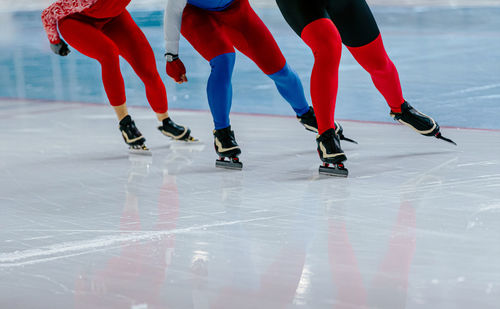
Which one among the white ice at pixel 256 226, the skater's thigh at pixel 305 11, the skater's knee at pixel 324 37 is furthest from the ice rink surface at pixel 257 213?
the skater's thigh at pixel 305 11

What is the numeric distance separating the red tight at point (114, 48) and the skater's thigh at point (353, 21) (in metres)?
1.19

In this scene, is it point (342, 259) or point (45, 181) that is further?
point (45, 181)

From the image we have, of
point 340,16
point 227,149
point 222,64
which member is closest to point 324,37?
point 340,16

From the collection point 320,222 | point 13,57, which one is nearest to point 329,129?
point 320,222

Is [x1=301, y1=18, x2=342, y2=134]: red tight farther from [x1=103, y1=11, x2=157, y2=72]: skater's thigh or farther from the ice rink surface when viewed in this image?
[x1=103, y1=11, x2=157, y2=72]: skater's thigh

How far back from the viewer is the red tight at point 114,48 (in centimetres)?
401

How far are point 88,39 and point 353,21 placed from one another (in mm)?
1414

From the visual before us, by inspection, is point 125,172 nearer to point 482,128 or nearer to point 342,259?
point 342,259

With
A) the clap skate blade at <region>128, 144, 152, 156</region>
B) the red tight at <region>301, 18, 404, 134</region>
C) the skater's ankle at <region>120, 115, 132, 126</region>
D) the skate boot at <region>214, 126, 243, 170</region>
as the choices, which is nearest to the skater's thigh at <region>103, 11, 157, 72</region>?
the skater's ankle at <region>120, 115, 132, 126</region>

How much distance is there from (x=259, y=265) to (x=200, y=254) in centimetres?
20

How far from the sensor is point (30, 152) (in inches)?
165

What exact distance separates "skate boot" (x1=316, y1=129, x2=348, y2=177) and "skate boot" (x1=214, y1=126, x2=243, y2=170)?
45 cm

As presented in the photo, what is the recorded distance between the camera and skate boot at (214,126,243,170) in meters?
3.59

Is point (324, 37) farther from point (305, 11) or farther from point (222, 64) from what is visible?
point (222, 64)
